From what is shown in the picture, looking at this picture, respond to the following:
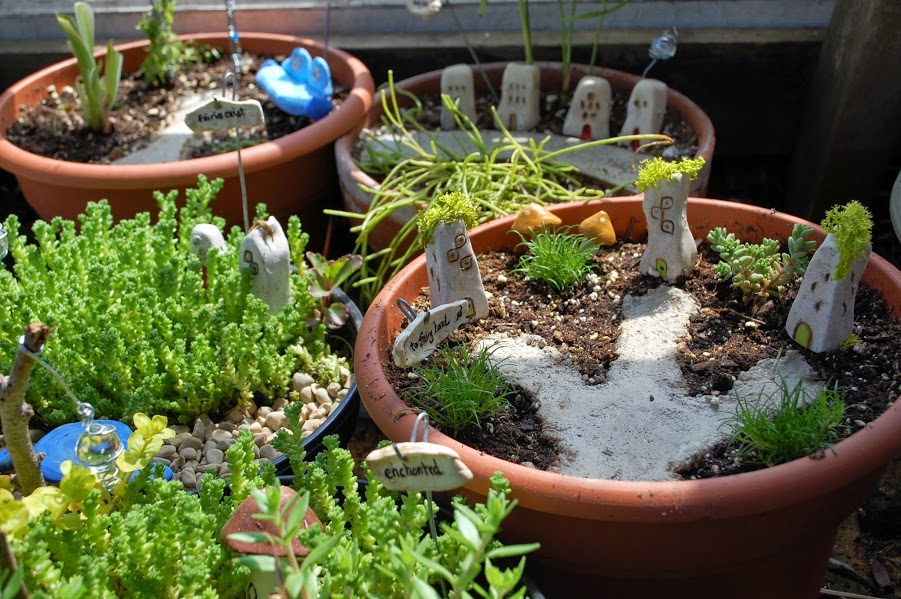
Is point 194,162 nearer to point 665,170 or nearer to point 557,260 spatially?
point 557,260

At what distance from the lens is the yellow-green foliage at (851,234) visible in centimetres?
131

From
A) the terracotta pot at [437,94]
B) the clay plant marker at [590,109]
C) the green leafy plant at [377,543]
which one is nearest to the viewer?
the green leafy plant at [377,543]

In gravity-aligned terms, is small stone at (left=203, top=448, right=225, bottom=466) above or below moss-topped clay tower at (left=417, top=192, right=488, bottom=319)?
below

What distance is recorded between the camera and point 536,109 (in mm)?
2410

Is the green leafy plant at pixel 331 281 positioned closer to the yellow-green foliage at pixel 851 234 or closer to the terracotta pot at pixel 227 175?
the terracotta pot at pixel 227 175

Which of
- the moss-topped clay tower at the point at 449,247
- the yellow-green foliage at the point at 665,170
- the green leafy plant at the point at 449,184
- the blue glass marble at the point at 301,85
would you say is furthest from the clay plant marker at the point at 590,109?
the moss-topped clay tower at the point at 449,247

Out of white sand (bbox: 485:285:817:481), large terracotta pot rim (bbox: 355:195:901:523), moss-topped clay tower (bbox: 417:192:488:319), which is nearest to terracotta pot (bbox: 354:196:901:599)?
large terracotta pot rim (bbox: 355:195:901:523)

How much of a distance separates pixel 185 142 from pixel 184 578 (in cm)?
167

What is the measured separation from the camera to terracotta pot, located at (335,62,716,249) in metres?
2.04

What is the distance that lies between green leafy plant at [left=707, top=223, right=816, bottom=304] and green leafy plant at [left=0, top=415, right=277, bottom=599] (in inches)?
36.3

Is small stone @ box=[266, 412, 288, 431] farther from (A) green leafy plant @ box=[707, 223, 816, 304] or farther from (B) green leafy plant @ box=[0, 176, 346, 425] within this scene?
(A) green leafy plant @ box=[707, 223, 816, 304]

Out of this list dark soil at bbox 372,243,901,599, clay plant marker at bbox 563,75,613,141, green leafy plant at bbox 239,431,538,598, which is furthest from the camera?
clay plant marker at bbox 563,75,613,141

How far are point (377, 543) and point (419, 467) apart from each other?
0.59 ft

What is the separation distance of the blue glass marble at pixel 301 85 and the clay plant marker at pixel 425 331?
3.68ft
